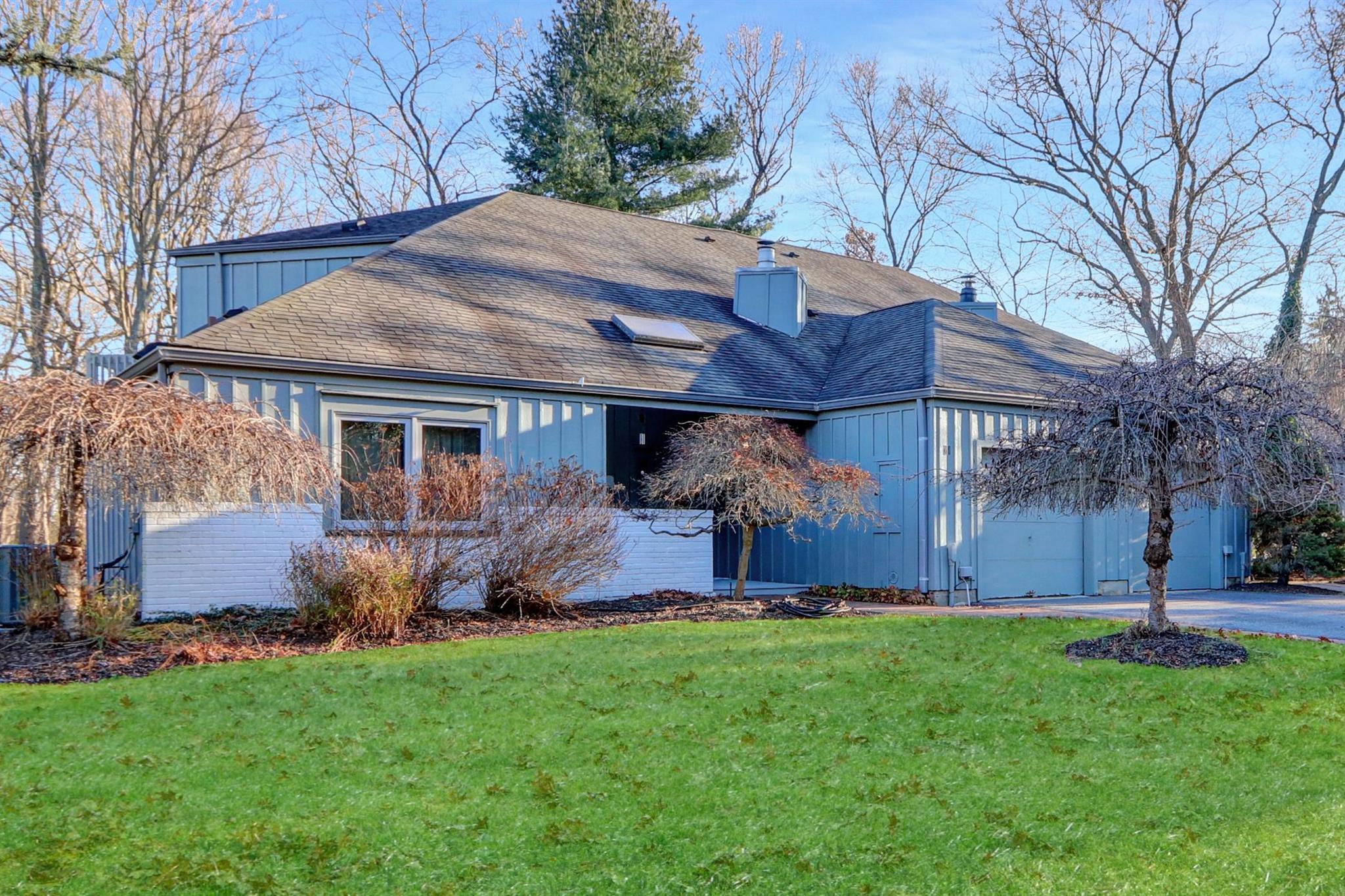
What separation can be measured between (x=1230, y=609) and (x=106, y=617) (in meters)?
12.3

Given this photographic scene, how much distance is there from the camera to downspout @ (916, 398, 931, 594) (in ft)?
44.2

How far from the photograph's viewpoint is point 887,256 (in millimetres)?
34031

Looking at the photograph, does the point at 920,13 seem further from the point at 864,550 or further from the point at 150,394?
the point at 150,394

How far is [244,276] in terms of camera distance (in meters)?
17.2

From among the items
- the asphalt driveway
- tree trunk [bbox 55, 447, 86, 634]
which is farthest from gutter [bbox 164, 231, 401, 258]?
the asphalt driveway

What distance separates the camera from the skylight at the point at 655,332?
14922 mm

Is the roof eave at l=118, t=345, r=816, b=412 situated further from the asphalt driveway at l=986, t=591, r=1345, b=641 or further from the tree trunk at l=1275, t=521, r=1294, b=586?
the tree trunk at l=1275, t=521, r=1294, b=586

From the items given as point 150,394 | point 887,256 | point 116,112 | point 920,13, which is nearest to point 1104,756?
point 150,394

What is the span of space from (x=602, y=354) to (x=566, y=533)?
3.58 meters

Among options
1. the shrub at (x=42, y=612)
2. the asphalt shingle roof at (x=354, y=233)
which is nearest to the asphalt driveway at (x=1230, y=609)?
the shrub at (x=42, y=612)

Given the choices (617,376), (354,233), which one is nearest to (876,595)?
(617,376)

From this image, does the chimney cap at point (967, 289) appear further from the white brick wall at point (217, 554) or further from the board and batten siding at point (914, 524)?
the white brick wall at point (217, 554)

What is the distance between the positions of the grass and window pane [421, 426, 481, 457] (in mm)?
4324

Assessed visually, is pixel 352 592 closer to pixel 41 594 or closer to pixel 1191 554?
pixel 41 594
